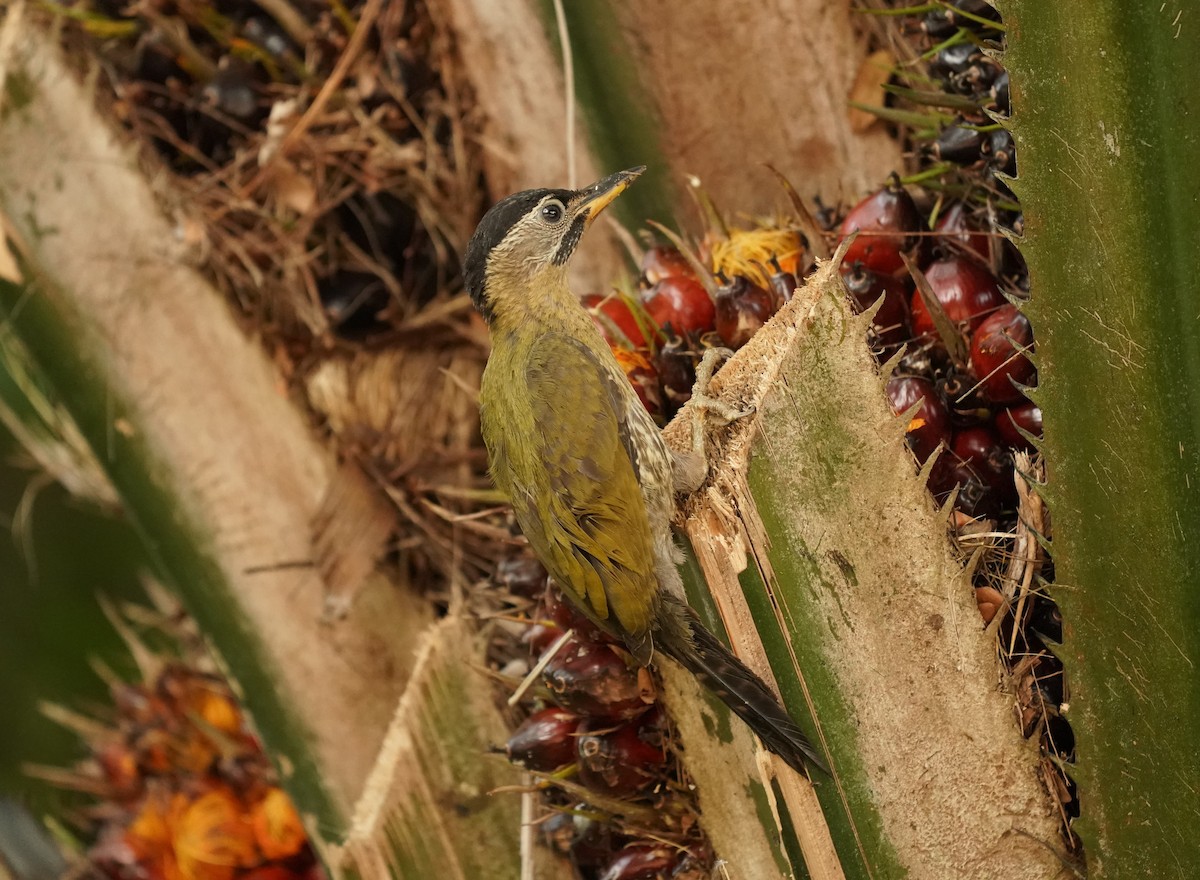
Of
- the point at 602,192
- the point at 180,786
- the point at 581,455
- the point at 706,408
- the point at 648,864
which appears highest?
the point at 602,192

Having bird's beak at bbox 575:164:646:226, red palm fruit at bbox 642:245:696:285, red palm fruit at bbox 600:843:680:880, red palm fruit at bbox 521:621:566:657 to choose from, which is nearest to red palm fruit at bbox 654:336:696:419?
red palm fruit at bbox 642:245:696:285

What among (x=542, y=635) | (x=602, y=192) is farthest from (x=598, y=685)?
(x=602, y=192)

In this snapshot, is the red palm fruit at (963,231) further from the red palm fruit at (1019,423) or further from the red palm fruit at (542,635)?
the red palm fruit at (542,635)

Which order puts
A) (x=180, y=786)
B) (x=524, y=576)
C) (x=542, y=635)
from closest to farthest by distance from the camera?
(x=542, y=635) → (x=524, y=576) → (x=180, y=786)

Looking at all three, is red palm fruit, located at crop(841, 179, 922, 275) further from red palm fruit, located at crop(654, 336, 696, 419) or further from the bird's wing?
the bird's wing

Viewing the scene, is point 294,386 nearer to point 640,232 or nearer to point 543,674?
point 640,232

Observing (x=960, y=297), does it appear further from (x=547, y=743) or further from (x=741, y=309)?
(x=547, y=743)
